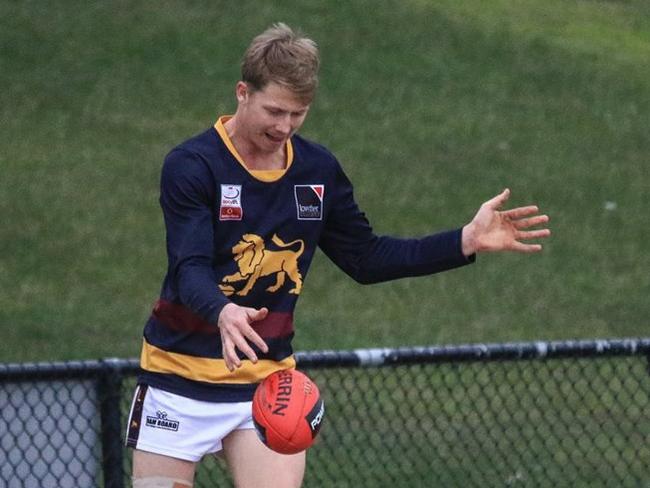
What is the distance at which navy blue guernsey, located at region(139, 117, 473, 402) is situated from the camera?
4.65m

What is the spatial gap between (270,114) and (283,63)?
0.16 metres

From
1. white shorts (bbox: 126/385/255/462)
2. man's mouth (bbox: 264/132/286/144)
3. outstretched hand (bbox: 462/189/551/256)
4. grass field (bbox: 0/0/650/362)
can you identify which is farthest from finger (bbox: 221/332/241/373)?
grass field (bbox: 0/0/650/362)

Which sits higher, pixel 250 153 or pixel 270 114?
pixel 270 114

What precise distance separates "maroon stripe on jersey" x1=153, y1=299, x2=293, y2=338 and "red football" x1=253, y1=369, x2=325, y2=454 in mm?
180

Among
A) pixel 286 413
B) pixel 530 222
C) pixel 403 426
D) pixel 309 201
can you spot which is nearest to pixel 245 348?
pixel 286 413

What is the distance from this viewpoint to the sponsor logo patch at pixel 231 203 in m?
4.70

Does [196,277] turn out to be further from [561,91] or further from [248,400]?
[561,91]

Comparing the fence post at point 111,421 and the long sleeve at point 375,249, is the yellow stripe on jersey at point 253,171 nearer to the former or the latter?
the long sleeve at point 375,249

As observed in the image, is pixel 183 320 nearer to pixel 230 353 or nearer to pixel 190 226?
pixel 190 226

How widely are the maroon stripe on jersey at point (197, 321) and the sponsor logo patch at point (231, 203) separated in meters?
0.32

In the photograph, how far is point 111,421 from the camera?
5.84 meters

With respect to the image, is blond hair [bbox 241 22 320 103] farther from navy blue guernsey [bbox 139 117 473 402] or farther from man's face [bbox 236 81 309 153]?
navy blue guernsey [bbox 139 117 473 402]

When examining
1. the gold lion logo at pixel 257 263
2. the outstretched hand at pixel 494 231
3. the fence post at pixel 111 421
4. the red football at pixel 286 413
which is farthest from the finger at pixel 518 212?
the fence post at pixel 111 421

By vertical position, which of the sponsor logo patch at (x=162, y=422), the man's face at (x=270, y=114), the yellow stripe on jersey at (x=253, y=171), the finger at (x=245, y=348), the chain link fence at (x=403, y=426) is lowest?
the chain link fence at (x=403, y=426)
